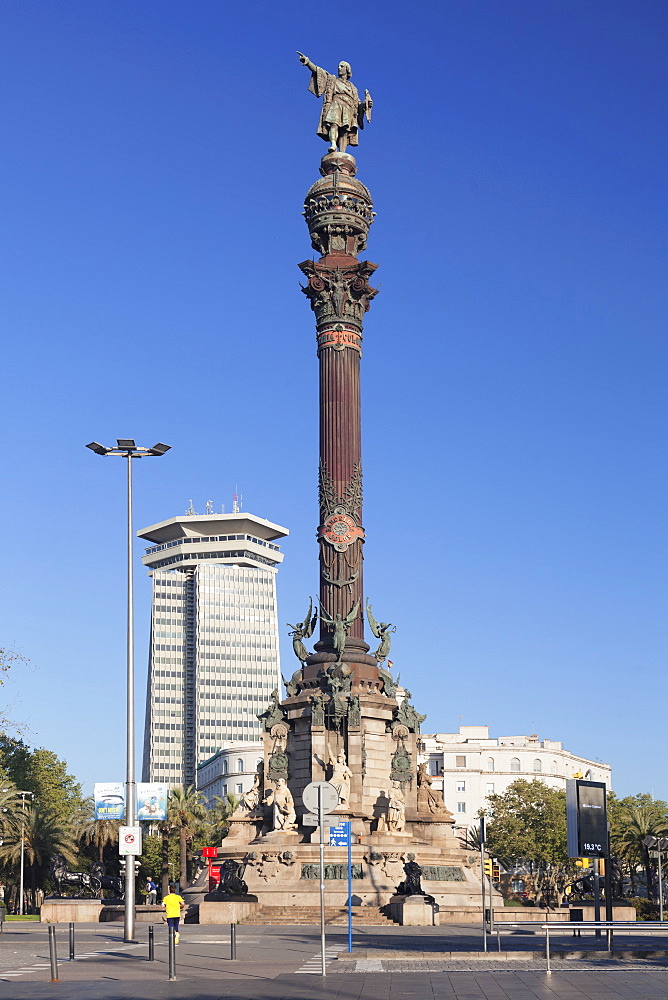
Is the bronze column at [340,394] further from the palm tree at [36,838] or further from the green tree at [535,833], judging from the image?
the green tree at [535,833]

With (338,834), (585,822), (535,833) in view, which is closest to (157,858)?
(535,833)

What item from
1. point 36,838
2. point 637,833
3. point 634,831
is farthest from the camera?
point 36,838

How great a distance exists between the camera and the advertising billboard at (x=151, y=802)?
54.7 meters

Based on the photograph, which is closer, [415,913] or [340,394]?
[415,913]

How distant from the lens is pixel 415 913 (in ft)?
147

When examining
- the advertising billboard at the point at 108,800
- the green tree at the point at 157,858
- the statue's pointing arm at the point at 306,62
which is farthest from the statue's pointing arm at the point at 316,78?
the green tree at the point at 157,858

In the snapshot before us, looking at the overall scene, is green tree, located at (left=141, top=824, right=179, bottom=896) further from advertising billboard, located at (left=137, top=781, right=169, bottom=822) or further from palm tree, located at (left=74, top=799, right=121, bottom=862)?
advertising billboard, located at (left=137, top=781, right=169, bottom=822)

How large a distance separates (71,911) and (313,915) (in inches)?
415

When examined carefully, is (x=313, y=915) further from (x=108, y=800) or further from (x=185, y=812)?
(x=185, y=812)

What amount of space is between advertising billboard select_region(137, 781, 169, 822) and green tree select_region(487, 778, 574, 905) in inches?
1826

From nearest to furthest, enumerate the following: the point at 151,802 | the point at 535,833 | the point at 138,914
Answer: the point at 151,802 → the point at 138,914 → the point at 535,833

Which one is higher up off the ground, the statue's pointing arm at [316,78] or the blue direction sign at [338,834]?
the statue's pointing arm at [316,78]

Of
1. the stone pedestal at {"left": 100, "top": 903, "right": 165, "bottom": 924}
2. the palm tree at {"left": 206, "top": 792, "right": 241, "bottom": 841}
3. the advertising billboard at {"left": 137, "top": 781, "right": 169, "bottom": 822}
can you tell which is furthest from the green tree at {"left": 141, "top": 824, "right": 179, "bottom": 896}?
the advertising billboard at {"left": 137, "top": 781, "right": 169, "bottom": 822}

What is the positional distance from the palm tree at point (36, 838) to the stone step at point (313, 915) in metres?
45.2
